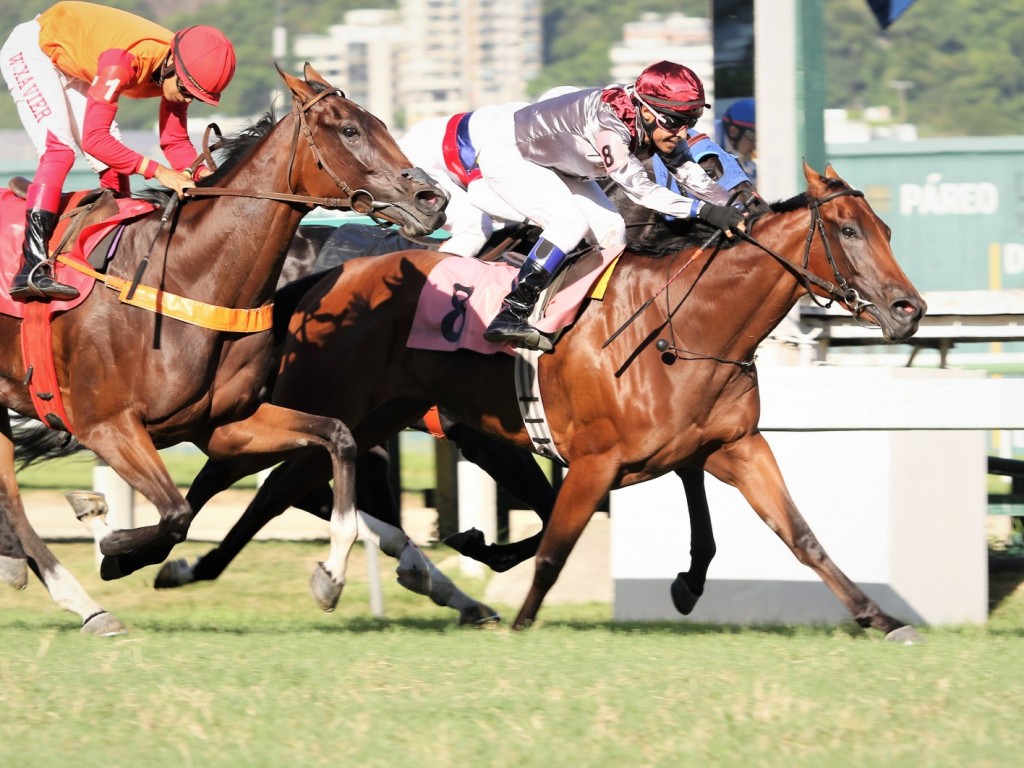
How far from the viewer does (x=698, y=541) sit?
5996mm

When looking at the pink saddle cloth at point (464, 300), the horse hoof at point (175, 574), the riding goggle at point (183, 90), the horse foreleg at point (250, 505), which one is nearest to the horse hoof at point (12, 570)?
the horse foreleg at point (250, 505)

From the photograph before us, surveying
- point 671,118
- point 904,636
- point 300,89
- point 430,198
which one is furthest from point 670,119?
point 904,636

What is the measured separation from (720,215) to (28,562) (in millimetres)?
Answer: 2819

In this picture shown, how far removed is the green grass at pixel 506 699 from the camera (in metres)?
3.73

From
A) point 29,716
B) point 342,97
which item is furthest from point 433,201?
point 29,716

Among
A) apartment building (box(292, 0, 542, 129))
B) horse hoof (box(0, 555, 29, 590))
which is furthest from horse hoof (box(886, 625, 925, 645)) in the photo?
apartment building (box(292, 0, 542, 129))

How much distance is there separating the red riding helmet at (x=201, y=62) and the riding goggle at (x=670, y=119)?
4.78ft

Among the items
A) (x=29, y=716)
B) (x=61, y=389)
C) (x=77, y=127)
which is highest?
(x=77, y=127)

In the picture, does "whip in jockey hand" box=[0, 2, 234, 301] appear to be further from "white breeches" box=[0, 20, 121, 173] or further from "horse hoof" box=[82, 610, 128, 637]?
"horse hoof" box=[82, 610, 128, 637]

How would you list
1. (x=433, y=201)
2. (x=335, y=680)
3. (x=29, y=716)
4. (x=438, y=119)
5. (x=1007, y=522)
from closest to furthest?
(x=29, y=716) → (x=335, y=680) → (x=433, y=201) → (x=438, y=119) → (x=1007, y=522)

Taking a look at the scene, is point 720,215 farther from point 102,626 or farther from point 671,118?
point 102,626

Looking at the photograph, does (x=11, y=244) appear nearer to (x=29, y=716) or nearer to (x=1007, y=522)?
(x=29, y=716)

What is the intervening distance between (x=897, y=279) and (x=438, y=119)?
Answer: 2.20m

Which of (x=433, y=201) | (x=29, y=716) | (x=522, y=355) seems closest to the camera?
(x=29, y=716)
